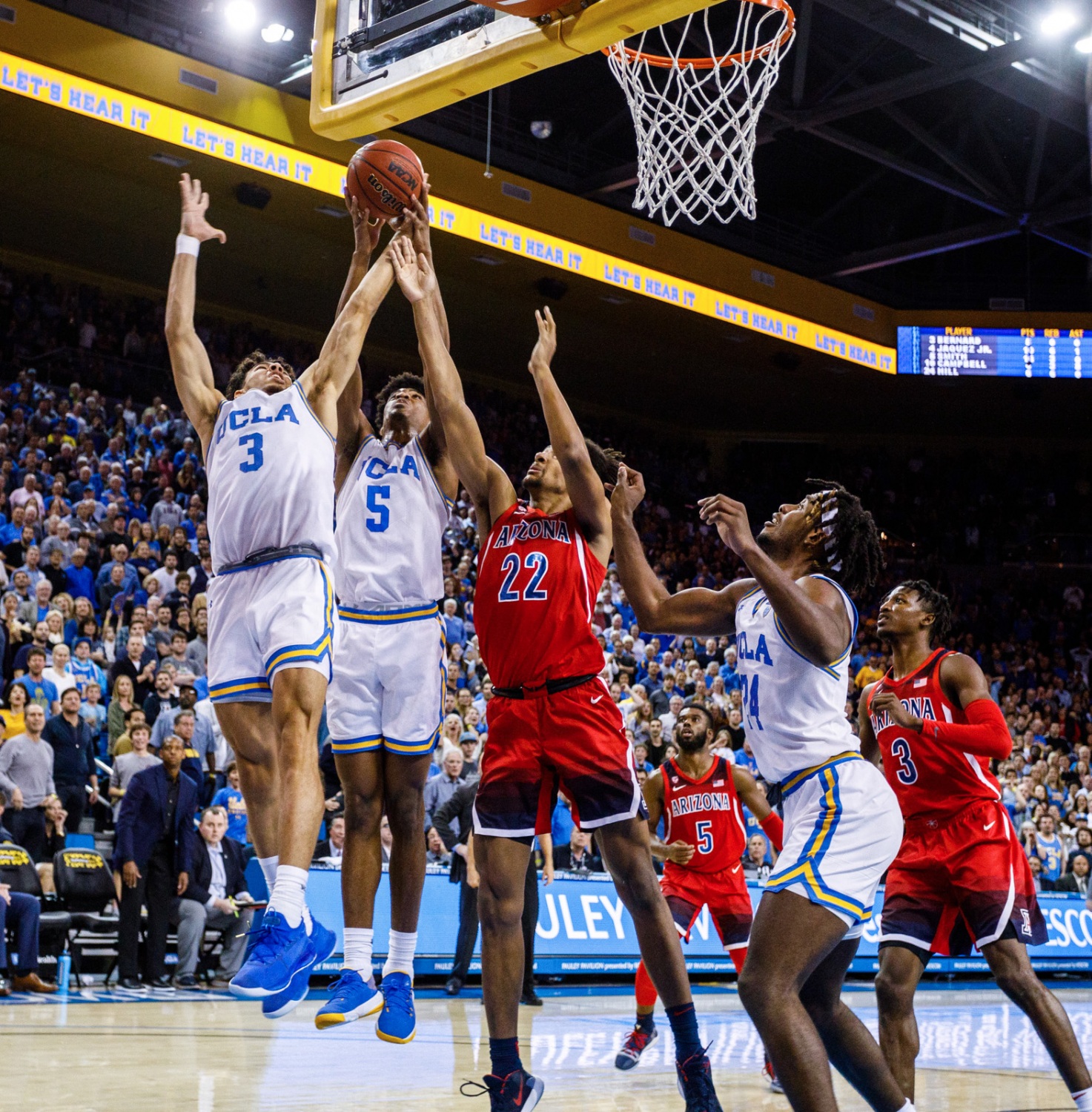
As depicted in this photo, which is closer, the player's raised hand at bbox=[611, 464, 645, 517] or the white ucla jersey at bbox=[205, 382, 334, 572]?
the white ucla jersey at bbox=[205, 382, 334, 572]

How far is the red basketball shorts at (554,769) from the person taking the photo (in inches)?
198

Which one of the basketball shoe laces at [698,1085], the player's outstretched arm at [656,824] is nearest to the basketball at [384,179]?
the basketball shoe laces at [698,1085]

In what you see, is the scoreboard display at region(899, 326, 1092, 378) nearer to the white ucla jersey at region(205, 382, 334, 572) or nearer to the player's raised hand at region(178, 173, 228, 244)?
the player's raised hand at region(178, 173, 228, 244)

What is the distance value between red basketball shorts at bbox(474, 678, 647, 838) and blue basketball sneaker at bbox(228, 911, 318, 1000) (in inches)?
33.8

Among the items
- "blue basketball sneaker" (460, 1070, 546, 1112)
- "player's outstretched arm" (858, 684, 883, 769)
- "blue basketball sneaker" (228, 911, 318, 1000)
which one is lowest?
"blue basketball sneaker" (460, 1070, 546, 1112)

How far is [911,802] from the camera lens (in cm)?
620

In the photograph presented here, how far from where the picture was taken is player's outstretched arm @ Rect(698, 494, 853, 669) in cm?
452

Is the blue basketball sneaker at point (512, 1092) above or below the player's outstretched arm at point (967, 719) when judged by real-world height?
below

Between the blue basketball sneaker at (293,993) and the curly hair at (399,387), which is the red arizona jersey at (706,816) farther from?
the blue basketball sneaker at (293,993)

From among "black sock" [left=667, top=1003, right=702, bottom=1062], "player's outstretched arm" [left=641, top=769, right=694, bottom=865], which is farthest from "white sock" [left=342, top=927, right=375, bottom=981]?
"player's outstretched arm" [left=641, top=769, right=694, bottom=865]

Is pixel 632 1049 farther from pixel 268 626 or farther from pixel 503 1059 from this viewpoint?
pixel 268 626

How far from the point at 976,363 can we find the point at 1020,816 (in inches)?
353

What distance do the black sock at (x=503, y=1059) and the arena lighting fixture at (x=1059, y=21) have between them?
14.5m

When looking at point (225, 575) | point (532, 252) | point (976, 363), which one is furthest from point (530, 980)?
point (976, 363)
